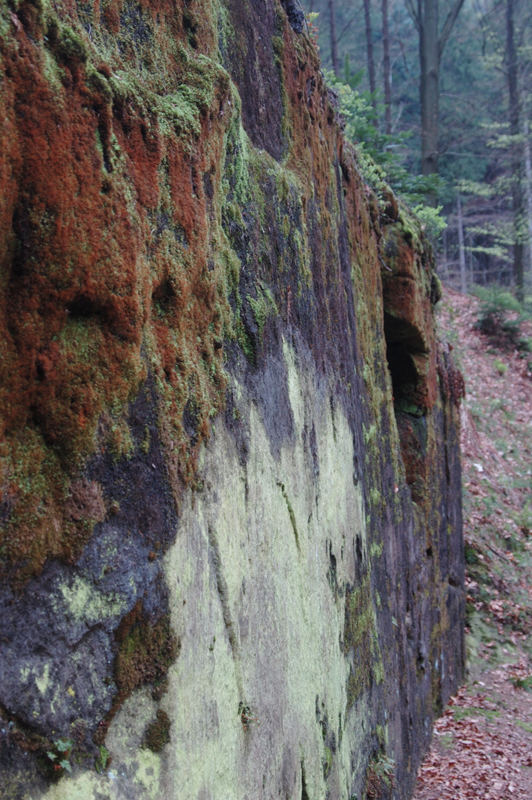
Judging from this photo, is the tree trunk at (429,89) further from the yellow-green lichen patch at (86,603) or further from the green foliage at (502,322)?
the yellow-green lichen patch at (86,603)

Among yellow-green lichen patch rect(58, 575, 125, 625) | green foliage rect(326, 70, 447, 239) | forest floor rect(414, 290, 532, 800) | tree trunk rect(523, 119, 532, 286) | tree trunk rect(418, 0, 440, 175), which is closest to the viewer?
yellow-green lichen patch rect(58, 575, 125, 625)

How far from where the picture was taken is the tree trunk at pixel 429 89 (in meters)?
17.8

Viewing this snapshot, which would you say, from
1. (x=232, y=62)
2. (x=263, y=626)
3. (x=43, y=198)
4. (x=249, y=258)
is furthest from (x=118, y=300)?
(x=232, y=62)

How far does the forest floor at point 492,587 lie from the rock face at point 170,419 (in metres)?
2.76

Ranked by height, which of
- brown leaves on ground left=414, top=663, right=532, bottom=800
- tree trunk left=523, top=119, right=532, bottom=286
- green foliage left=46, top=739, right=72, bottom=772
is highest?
tree trunk left=523, top=119, right=532, bottom=286

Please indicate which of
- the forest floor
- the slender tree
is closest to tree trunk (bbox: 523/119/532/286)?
the slender tree

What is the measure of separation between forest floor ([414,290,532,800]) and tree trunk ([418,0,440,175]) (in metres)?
4.35

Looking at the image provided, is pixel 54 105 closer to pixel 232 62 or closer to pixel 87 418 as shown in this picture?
pixel 87 418

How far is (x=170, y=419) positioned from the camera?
2.31 metres

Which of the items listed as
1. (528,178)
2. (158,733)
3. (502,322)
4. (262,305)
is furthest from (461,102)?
(158,733)

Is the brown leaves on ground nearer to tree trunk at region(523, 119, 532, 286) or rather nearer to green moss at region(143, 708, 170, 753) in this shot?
green moss at region(143, 708, 170, 753)

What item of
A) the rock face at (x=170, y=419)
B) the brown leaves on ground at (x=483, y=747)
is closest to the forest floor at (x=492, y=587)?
the brown leaves on ground at (x=483, y=747)

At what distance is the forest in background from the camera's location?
1916cm

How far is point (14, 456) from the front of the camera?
181 cm
